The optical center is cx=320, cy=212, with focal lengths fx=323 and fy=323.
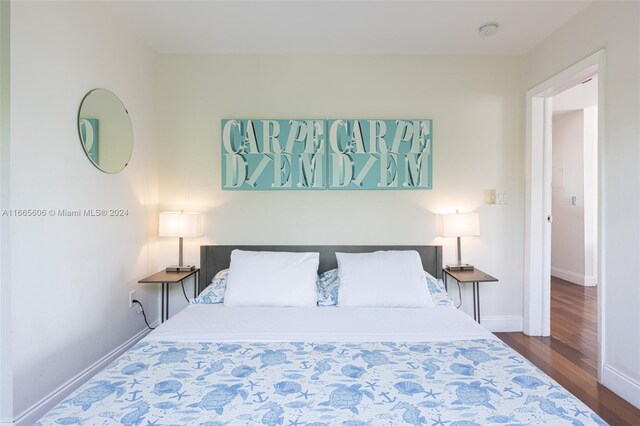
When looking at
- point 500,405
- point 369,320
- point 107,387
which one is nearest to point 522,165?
point 369,320

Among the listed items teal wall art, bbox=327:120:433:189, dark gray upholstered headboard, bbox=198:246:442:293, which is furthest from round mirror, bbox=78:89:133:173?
teal wall art, bbox=327:120:433:189

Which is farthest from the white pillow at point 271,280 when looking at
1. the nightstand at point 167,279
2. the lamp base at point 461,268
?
the lamp base at point 461,268

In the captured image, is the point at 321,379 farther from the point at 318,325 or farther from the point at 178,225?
the point at 178,225

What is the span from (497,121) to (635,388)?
84.1 inches

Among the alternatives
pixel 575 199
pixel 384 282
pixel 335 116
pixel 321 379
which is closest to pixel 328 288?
pixel 384 282

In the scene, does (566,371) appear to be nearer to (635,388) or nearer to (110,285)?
(635,388)

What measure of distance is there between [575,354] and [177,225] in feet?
10.9

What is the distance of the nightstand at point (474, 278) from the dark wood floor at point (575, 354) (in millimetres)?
368

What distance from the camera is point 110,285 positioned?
230 centimetres

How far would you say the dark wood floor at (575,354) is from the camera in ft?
6.17

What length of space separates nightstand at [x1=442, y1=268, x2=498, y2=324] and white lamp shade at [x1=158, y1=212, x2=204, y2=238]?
2179 millimetres

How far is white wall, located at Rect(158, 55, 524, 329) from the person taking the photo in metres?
2.87

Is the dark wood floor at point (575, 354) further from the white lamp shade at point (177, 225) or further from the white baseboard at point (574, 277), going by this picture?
the white lamp shade at point (177, 225)

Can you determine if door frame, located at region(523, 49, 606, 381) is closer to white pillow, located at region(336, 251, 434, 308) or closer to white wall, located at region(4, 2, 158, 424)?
white pillow, located at region(336, 251, 434, 308)
